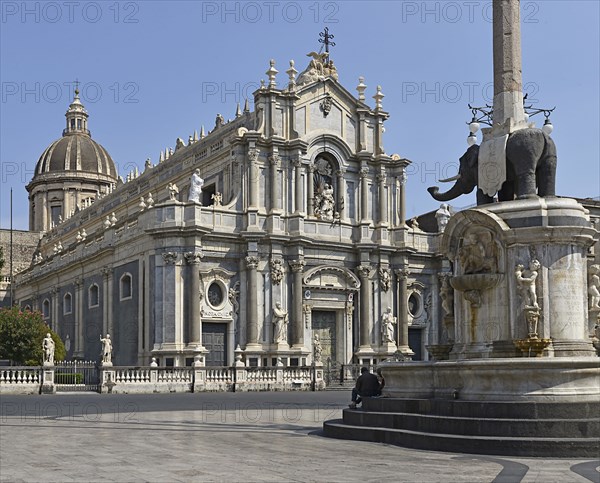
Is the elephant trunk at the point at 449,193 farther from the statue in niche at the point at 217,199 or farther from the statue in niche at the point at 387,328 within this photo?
the statue in niche at the point at 387,328

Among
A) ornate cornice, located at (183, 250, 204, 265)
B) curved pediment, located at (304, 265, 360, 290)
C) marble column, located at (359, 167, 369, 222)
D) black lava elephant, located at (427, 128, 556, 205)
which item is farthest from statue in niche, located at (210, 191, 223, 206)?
black lava elephant, located at (427, 128, 556, 205)

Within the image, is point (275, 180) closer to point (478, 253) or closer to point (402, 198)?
point (402, 198)

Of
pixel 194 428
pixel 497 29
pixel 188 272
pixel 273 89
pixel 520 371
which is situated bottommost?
pixel 194 428

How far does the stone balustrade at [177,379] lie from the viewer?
126 feet

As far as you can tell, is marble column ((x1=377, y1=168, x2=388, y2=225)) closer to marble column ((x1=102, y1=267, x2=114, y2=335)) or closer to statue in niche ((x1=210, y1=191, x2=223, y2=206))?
statue in niche ((x1=210, y1=191, x2=223, y2=206))

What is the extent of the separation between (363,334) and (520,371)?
3631cm

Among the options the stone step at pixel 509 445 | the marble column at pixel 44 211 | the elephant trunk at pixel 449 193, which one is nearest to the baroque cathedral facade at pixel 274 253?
the elephant trunk at pixel 449 193

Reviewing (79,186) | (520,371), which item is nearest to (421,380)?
(520,371)

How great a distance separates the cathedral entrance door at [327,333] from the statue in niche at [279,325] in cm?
300

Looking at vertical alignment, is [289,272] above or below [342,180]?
below

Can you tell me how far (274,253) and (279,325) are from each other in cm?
386

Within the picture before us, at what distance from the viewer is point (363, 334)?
5162 cm

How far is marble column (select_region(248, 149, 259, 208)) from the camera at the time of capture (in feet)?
159

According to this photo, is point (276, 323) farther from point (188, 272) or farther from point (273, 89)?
point (273, 89)
